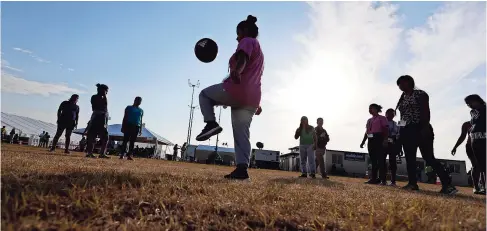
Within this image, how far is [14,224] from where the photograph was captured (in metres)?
1.44

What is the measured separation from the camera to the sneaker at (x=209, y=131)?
4.14 meters

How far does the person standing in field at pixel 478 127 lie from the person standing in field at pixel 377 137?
8.01ft

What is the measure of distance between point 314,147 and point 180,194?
7.68m

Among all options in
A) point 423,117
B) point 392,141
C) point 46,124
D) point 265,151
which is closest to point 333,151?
→ point 265,151

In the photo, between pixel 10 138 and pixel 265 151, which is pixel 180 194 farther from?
pixel 265 151

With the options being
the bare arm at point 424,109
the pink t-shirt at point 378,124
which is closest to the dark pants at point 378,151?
the pink t-shirt at point 378,124

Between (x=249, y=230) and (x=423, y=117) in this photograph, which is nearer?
(x=249, y=230)

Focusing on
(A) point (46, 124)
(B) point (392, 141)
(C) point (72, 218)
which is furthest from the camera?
(A) point (46, 124)

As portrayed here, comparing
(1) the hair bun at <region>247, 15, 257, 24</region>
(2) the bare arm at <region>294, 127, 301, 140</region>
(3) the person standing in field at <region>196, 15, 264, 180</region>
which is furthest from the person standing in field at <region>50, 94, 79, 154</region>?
(1) the hair bun at <region>247, 15, 257, 24</region>

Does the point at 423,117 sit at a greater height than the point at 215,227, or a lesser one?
Result: greater

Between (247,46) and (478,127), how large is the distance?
15.6ft

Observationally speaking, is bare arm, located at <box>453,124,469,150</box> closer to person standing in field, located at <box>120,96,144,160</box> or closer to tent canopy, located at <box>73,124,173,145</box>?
person standing in field, located at <box>120,96,144,160</box>

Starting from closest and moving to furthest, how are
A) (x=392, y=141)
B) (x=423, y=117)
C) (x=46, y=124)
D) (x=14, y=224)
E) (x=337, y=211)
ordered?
(x=14, y=224), (x=337, y=211), (x=423, y=117), (x=392, y=141), (x=46, y=124)

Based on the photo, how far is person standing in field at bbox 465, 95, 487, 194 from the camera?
5.75 m
